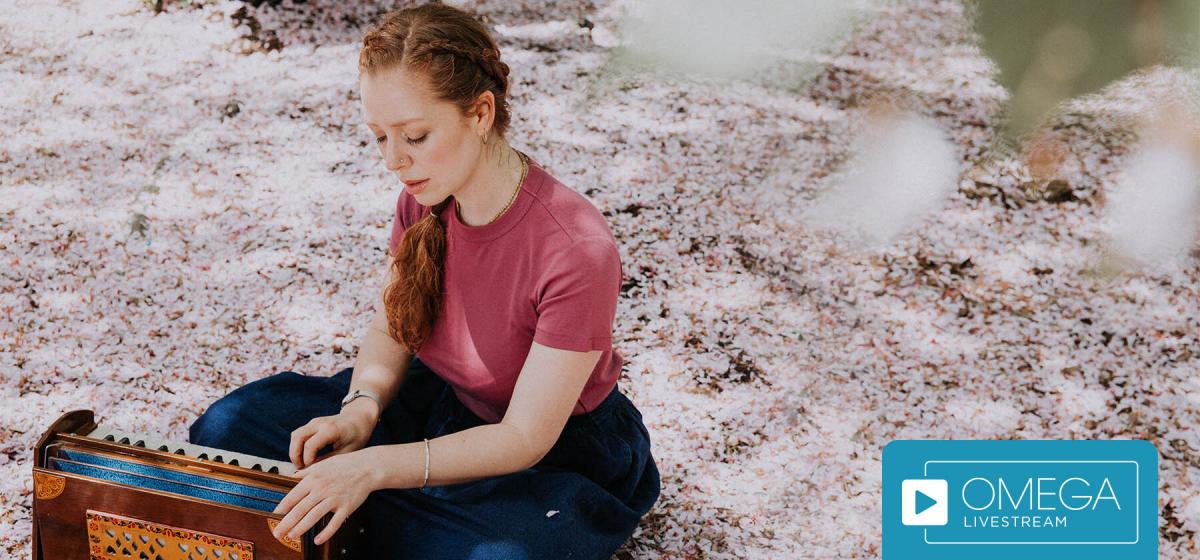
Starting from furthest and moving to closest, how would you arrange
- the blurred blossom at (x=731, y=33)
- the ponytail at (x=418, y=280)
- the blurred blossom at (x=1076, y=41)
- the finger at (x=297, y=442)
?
the blurred blossom at (x=731, y=33), the blurred blossom at (x=1076, y=41), the ponytail at (x=418, y=280), the finger at (x=297, y=442)

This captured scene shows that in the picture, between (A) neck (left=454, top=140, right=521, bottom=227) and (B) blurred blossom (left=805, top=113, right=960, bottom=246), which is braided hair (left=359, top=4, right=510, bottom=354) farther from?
(B) blurred blossom (left=805, top=113, right=960, bottom=246)

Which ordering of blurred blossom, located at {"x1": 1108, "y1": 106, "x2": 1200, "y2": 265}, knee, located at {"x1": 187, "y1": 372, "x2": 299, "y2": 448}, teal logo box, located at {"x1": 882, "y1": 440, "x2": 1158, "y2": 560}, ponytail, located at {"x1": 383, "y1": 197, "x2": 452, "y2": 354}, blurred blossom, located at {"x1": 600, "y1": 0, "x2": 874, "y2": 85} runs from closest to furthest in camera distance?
ponytail, located at {"x1": 383, "y1": 197, "x2": 452, "y2": 354}
knee, located at {"x1": 187, "y1": 372, "x2": 299, "y2": 448}
teal logo box, located at {"x1": 882, "y1": 440, "x2": 1158, "y2": 560}
blurred blossom, located at {"x1": 1108, "y1": 106, "x2": 1200, "y2": 265}
blurred blossom, located at {"x1": 600, "y1": 0, "x2": 874, "y2": 85}

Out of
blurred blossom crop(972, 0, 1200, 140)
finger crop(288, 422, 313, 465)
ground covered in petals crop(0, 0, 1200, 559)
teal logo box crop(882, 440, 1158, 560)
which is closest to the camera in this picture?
finger crop(288, 422, 313, 465)

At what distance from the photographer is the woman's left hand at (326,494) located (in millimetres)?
1714

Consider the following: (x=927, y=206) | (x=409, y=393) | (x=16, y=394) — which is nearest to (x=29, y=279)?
(x=16, y=394)

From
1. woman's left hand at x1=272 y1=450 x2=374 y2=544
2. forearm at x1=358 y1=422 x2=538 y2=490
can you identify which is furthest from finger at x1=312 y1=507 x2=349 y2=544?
forearm at x1=358 y1=422 x2=538 y2=490

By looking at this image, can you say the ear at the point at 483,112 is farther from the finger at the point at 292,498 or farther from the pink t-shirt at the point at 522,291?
the finger at the point at 292,498

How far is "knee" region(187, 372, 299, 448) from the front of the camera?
2.15 meters

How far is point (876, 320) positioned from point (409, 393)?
1931 mm

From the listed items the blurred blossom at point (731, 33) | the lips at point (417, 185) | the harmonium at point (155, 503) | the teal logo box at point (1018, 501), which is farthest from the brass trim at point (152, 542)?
the blurred blossom at point (731, 33)

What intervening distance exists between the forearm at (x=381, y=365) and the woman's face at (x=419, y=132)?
47 cm

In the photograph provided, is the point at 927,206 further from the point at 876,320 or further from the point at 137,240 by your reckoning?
the point at 137,240

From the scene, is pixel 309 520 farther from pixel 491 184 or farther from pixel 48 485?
pixel 491 184

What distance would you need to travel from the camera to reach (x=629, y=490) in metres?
2.30
